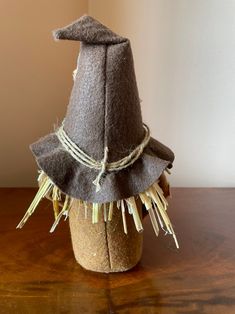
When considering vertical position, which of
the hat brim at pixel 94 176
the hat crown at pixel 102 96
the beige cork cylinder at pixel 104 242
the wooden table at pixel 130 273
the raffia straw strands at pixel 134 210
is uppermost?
the hat crown at pixel 102 96

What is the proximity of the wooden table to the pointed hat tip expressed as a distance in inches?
11.4

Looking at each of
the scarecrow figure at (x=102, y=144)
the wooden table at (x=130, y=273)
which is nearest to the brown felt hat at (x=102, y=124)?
the scarecrow figure at (x=102, y=144)

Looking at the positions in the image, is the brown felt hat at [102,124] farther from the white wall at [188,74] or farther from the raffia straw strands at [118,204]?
the white wall at [188,74]

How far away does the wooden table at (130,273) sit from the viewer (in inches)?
19.5

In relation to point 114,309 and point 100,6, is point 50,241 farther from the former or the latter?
point 100,6

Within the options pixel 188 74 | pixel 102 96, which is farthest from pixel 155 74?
pixel 102 96

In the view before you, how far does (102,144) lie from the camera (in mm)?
484

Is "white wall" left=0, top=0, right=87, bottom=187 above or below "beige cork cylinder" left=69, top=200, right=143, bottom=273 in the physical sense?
above

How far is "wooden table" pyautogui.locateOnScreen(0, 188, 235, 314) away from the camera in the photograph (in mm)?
495

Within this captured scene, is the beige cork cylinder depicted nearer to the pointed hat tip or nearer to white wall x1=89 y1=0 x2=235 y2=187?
the pointed hat tip

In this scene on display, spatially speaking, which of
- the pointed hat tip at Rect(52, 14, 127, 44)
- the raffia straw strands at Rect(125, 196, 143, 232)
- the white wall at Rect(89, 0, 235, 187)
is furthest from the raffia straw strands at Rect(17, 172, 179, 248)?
the white wall at Rect(89, 0, 235, 187)

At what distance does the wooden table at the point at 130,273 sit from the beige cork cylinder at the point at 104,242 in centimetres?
1

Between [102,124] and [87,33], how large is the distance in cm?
10

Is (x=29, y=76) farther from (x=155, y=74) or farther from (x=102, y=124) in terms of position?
(x=102, y=124)
